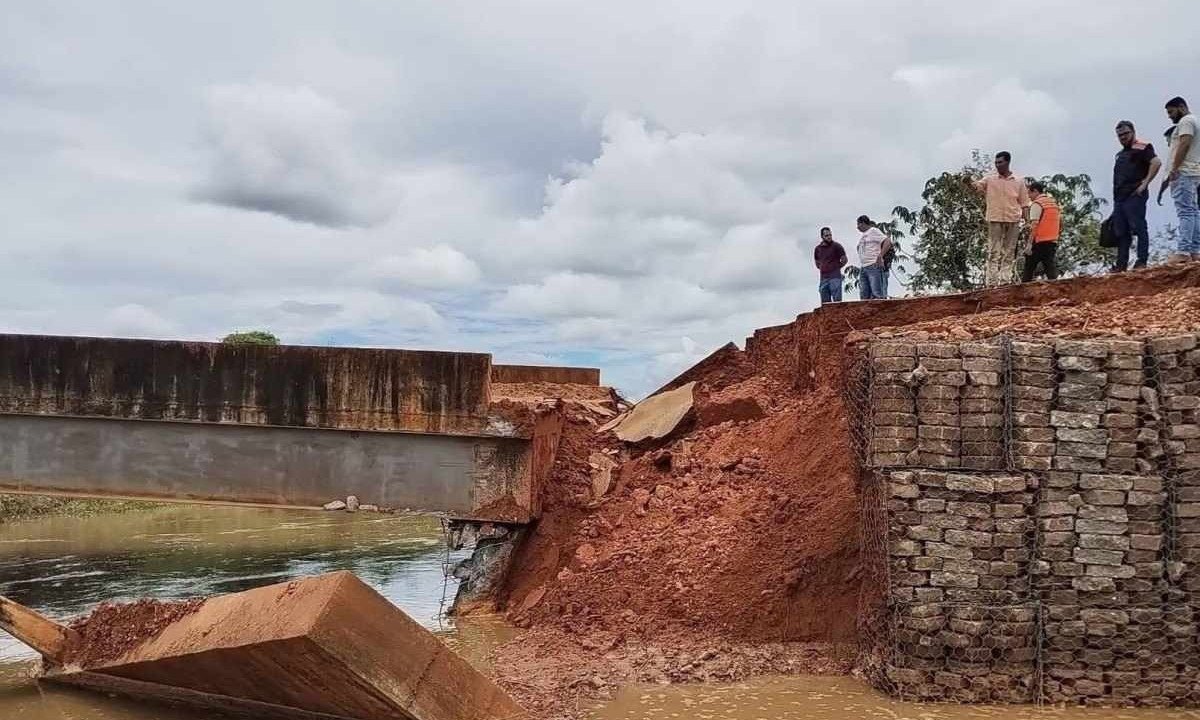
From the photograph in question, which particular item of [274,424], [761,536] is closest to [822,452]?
[761,536]

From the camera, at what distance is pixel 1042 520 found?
680 centimetres

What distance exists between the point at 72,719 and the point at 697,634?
200 inches

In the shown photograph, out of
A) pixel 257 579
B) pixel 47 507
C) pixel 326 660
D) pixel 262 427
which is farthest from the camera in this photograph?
pixel 47 507

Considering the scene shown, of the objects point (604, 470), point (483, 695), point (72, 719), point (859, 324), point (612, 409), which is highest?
point (859, 324)

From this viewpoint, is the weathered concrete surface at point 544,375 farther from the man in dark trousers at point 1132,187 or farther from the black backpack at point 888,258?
the man in dark trousers at point 1132,187

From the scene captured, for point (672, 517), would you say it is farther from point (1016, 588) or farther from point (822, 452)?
point (1016, 588)

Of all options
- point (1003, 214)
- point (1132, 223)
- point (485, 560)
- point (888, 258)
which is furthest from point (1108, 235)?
point (485, 560)

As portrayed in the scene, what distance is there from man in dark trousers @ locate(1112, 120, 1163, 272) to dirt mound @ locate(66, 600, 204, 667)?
378 inches

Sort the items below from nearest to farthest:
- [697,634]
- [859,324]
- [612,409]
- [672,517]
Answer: [697,634] < [672,517] < [859,324] < [612,409]

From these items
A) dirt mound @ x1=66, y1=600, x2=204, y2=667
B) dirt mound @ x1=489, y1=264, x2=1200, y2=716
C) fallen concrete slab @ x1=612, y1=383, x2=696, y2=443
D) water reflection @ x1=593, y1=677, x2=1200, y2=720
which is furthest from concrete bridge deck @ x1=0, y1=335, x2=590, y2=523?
water reflection @ x1=593, y1=677, x2=1200, y2=720

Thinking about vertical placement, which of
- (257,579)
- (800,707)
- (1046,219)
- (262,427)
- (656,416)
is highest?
(1046,219)

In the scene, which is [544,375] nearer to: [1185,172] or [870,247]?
[870,247]

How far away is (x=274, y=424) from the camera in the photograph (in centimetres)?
975

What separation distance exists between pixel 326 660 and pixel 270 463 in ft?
14.5
